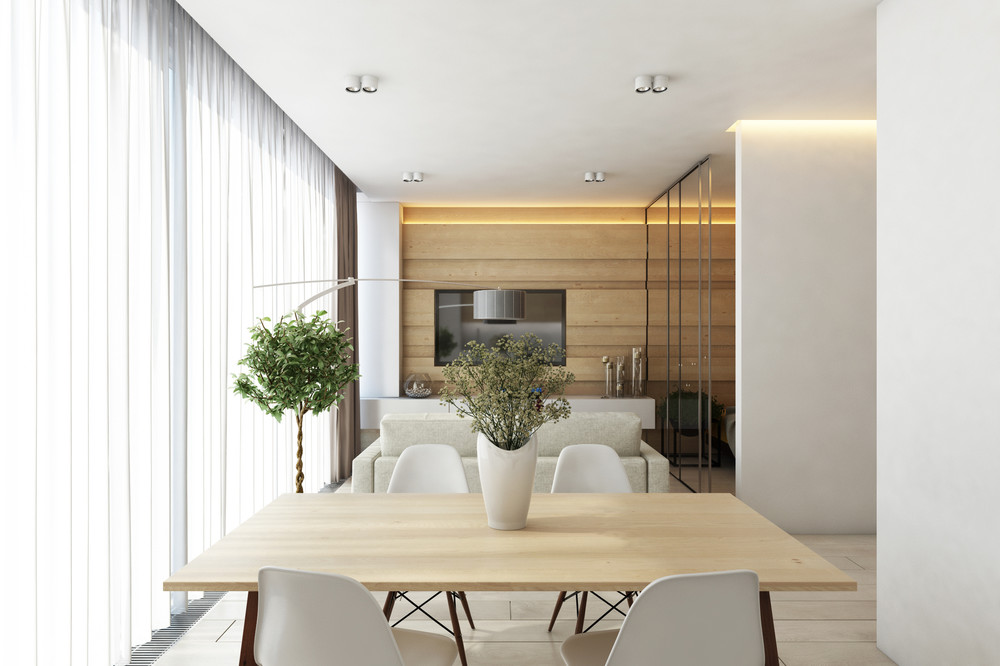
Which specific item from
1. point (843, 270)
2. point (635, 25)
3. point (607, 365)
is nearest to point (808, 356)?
point (843, 270)

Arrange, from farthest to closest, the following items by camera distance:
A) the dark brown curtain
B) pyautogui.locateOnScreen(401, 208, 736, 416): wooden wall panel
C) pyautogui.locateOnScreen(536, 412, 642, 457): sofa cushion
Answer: pyautogui.locateOnScreen(401, 208, 736, 416): wooden wall panel → the dark brown curtain → pyautogui.locateOnScreen(536, 412, 642, 457): sofa cushion

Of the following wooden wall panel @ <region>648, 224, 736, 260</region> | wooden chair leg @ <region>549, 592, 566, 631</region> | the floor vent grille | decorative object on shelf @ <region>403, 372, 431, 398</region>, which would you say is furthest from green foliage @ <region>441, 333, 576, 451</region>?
decorative object on shelf @ <region>403, 372, 431, 398</region>

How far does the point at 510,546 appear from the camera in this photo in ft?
6.32

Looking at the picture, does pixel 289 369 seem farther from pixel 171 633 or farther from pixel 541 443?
pixel 541 443

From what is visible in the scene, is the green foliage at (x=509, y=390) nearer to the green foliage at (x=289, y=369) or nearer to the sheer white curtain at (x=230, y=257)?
the green foliage at (x=289, y=369)

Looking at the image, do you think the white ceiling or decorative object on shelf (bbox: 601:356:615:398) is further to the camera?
decorative object on shelf (bbox: 601:356:615:398)

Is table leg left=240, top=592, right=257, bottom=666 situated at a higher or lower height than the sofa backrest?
lower

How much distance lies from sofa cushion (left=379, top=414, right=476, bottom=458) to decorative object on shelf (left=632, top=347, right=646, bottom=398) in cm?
347

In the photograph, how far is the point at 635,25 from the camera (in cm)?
289

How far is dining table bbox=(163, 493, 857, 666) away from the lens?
1.65 meters
